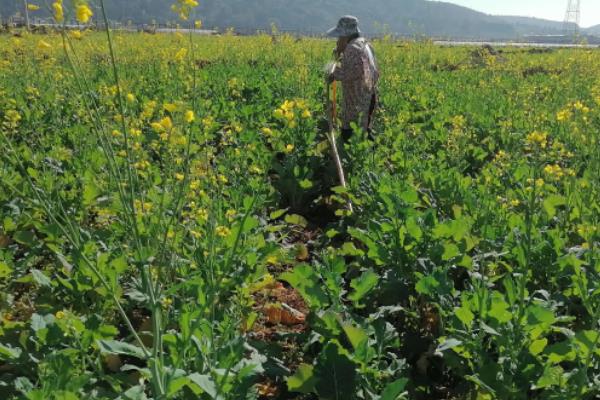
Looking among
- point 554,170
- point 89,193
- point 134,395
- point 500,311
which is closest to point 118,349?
point 134,395

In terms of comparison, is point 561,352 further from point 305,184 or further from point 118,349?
point 305,184

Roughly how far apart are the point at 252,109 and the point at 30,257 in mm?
4136

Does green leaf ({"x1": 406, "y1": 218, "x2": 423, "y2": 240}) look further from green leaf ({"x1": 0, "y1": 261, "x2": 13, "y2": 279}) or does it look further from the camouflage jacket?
the camouflage jacket

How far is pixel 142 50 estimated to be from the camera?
14969 mm

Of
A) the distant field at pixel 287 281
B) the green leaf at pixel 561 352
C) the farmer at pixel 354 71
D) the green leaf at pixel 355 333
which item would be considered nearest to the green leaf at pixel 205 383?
the distant field at pixel 287 281

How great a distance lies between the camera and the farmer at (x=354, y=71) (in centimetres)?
580

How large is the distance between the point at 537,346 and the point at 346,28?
4.33 meters

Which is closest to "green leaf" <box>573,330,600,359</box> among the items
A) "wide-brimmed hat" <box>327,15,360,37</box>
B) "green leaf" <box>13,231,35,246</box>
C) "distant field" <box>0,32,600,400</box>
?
"distant field" <box>0,32,600,400</box>

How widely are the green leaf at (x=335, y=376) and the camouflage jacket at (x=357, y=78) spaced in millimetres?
3773

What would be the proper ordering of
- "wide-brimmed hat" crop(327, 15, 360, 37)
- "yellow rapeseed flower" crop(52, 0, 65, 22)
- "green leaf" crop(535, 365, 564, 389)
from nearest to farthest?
"yellow rapeseed flower" crop(52, 0, 65, 22), "green leaf" crop(535, 365, 564, 389), "wide-brimmed hat" crop(327, 15, 360, 37)

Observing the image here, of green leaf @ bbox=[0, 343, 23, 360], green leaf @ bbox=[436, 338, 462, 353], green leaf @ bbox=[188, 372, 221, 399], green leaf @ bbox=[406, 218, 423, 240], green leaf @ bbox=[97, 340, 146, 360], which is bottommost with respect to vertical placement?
green leaf @ bbox=[0, 343, 23, 360]

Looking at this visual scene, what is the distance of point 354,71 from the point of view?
5.88 metres

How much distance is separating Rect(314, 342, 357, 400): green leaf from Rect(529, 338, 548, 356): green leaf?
2.26 ft

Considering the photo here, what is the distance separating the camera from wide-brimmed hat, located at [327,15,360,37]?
579cm
